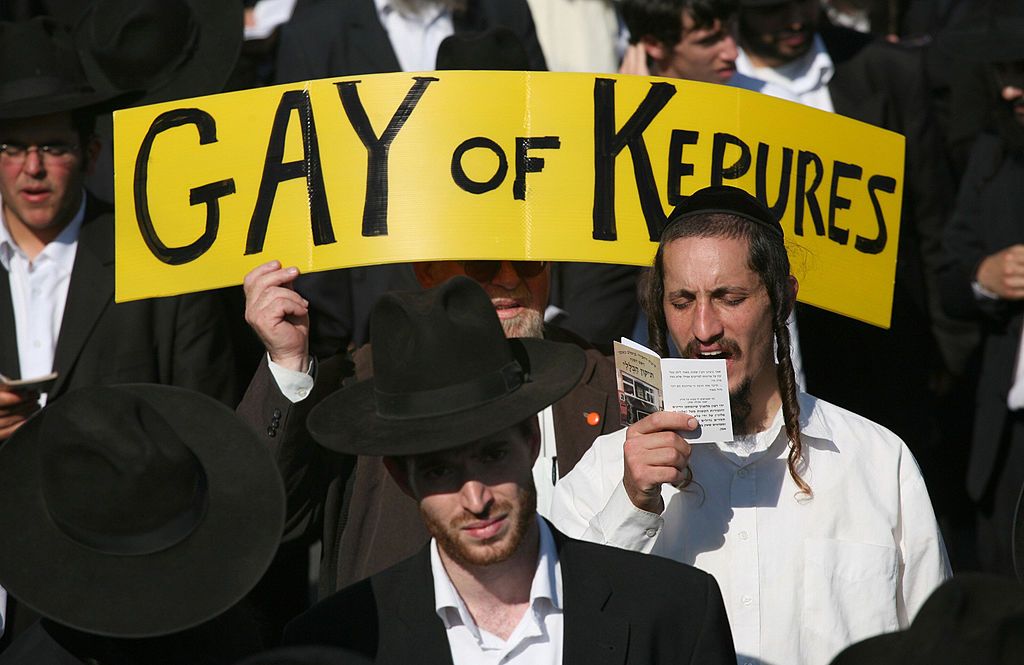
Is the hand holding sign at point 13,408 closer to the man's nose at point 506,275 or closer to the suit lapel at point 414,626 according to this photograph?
the man's nose at point 506,275

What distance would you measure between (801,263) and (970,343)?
2.54 m

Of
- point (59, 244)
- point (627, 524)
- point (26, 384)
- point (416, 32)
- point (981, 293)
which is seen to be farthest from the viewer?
point (416, 32)

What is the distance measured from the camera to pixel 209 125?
17.6 ft

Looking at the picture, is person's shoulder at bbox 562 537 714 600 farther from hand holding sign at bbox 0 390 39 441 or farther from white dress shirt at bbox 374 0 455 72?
A: white dress shirt at bbox 374 0 455 72

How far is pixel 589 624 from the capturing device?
3928mm

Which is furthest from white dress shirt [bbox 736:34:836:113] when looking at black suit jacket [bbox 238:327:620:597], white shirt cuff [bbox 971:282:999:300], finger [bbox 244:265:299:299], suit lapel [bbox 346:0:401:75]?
finger [bbox 244:265:299:299]

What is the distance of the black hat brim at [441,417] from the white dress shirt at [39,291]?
2.62 metres

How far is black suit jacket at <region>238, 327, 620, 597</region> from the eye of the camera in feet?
16.3

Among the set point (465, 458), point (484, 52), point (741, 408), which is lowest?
point (741, 408)

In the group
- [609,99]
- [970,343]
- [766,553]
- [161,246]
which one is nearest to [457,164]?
[609,99]

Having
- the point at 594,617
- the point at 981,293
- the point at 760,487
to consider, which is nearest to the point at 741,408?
the point at 760,487

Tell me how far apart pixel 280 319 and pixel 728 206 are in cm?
133

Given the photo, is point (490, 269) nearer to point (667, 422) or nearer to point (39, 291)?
point (667, 422)

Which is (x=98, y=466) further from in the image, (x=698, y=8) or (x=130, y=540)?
(x=698, y=8)
